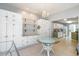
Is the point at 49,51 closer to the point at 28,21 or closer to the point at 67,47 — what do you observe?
the point at 67,47

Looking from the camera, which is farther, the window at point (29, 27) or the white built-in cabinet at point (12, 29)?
the window at point (29, 27)

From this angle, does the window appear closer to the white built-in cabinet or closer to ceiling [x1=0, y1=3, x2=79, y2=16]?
the white built-in cabinet

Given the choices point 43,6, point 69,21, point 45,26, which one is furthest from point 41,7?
point 69,21

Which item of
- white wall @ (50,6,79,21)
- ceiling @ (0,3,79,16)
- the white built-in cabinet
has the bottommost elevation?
the white built-in cabinet

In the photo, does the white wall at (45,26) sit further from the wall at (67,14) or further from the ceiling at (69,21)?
the ceiling at (69,21)

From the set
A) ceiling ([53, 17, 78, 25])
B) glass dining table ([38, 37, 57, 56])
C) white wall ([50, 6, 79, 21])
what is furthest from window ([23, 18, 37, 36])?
ceiling ([53, 17, 78, 25])

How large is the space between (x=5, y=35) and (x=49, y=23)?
116 cm

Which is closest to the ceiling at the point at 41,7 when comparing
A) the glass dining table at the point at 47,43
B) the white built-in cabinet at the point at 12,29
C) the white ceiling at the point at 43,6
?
the white ceiling at the point at 43,6

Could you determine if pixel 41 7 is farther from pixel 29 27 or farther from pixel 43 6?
pixel 29 27

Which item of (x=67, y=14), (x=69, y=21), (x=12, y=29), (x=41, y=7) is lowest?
(x=12, y=29)

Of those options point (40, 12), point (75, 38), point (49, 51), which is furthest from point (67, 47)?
point (40, 12)

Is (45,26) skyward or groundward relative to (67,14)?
groundward

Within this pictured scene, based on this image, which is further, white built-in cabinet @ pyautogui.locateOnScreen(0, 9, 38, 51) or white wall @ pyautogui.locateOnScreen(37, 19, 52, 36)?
white wall @ pyautogui.locateOnScreen(37, 19, 52, 36)

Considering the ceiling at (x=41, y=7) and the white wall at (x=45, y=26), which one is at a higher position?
the ceiling at (x=41, y=7)
